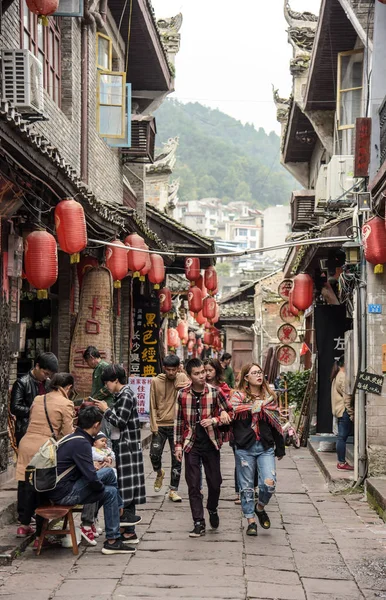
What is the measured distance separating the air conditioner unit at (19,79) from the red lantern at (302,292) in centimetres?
835

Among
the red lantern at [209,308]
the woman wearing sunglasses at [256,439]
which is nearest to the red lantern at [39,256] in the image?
the woman wearing sunglasses at [256,439]

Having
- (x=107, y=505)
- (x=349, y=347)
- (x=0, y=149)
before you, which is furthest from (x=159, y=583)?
(x=349, y=347)

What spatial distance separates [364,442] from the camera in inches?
473

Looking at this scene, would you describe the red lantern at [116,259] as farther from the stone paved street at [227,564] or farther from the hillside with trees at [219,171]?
the hillside with trees at [219,171]

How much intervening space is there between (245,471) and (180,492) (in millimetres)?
3083

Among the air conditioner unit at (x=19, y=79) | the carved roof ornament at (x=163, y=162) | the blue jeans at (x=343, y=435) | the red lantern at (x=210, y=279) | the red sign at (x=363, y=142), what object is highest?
the carved roof ornament at (x=163, y=162)

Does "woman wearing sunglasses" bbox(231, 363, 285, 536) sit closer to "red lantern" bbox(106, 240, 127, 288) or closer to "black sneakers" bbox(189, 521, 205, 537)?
"black sneakers" bbox(189, 521, 205, 537)

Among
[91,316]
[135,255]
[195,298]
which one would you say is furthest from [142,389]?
[195,298]

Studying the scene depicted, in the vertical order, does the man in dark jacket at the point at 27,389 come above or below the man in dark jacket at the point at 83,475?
above

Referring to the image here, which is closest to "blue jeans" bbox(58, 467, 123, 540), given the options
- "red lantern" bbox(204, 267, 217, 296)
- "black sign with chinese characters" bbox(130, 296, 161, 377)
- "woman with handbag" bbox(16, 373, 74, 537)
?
"woman with handbag" bbox(16, 373, 74, 537)

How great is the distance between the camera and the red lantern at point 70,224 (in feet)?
34.7

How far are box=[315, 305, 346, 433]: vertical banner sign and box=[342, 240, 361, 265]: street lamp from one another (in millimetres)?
4481

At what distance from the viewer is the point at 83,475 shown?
25.6 ft

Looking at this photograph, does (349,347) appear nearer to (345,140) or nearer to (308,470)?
(308,470)
